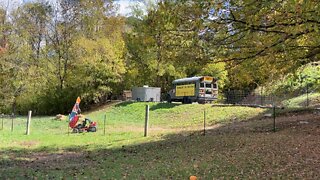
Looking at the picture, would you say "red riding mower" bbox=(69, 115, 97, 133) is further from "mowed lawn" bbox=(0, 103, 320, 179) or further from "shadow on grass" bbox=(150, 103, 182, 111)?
"shadow on grass" bbox=(150, 103, 182, 111)

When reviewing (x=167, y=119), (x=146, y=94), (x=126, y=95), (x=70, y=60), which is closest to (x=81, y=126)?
(x=167, y=119)

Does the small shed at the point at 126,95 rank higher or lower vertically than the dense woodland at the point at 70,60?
lower

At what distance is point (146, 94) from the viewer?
35.0m

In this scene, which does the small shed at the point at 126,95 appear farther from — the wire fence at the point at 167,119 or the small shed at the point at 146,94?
the wire fence at the point at 167,119

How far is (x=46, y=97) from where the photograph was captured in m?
39.3

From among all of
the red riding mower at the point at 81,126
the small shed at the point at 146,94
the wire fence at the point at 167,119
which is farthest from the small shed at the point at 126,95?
Result: the red riding mower at the point at 81,126

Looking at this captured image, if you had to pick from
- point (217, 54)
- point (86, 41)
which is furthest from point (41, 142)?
point (86, 41)

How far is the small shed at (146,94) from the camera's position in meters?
35.0

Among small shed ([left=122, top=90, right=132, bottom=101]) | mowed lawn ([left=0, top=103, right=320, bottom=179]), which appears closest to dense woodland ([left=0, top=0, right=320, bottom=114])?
small shed ([left=122, top=90, right=132, bottom=101])

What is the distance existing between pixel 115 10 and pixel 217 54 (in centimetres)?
3704

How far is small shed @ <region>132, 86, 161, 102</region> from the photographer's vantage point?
35.0m

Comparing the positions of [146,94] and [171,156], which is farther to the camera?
[146,94]

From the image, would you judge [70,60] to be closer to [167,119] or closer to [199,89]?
[199,89]

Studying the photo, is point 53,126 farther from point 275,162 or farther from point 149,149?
point 275,162
